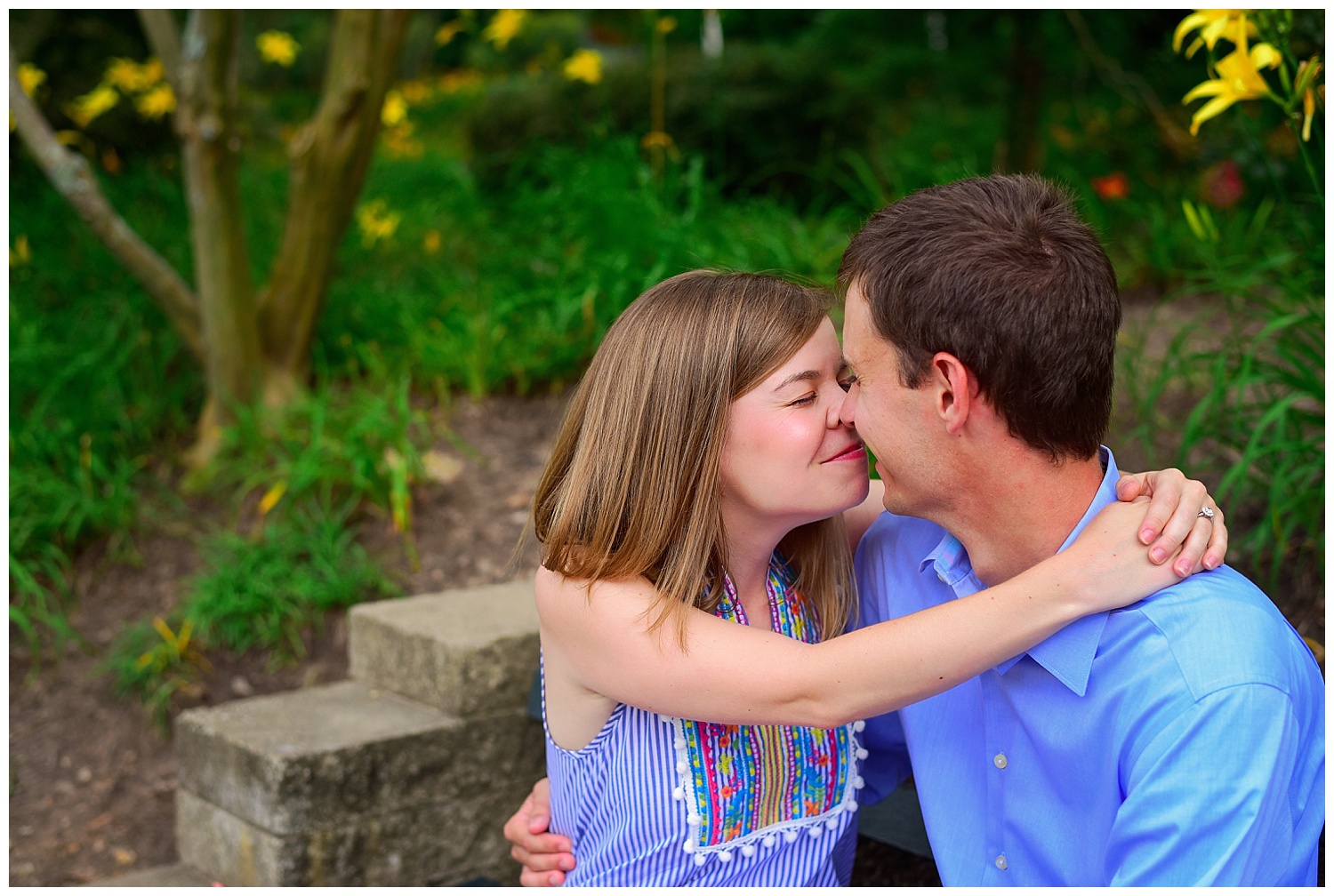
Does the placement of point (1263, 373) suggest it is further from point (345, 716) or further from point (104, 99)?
point (104, 99)

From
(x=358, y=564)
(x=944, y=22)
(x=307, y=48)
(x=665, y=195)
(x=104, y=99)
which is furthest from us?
(x=307, y=48)

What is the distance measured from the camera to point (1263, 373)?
9.34 ft

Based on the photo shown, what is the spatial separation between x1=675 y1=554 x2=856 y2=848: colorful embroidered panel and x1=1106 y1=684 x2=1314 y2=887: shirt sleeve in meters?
0.61

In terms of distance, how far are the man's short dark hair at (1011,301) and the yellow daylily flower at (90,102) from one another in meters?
4.73

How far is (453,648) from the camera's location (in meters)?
2.74

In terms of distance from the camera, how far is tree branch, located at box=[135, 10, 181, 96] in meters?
4.12

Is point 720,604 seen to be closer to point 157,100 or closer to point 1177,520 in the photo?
point 1177,520

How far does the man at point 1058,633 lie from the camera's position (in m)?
1.39

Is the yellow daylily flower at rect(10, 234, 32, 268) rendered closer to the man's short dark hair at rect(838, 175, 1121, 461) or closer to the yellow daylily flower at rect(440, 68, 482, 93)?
the man's short dark hair at rect(838, 175, 1121, 461)

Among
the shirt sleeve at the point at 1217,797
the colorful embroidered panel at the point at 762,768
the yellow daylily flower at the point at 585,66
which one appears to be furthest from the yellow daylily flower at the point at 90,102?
the shirt sleeve at the point at 1217,797

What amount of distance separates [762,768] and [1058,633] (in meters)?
0.57

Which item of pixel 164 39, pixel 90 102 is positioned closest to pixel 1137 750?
pixel 164 39

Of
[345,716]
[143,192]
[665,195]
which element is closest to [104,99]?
[143,192]

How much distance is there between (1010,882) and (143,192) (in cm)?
564
